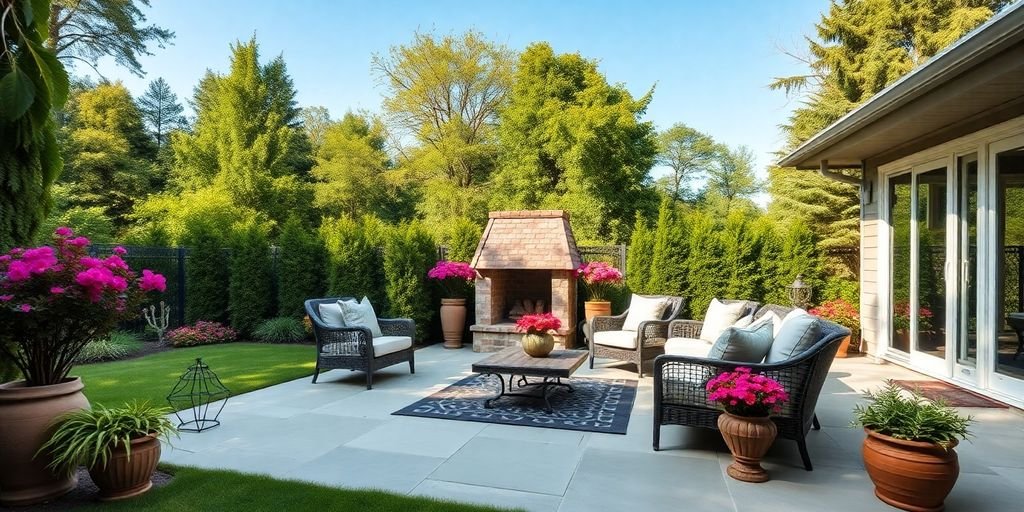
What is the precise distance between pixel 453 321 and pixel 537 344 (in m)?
3.92

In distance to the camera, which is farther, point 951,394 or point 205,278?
point 205,278

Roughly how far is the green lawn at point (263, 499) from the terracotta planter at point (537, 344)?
7.67ft

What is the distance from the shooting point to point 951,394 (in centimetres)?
484

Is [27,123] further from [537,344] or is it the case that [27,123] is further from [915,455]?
[915,455]

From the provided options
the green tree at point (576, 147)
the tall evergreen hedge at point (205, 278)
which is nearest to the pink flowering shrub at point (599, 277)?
the tall evergreen hedge at point (205, 278)

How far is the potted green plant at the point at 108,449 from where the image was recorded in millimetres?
2598

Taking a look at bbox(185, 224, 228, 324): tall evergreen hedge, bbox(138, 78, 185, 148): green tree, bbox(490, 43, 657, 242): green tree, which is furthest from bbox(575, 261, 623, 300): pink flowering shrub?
bbox(138, 78, 185, 148): green tree

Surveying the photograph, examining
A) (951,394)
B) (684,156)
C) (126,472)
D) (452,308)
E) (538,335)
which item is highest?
(684,156)

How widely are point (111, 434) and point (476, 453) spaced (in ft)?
6.67

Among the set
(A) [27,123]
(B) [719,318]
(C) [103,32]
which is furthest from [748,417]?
(C) [103,32]

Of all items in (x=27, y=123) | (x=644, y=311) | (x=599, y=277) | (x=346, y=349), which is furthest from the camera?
(x=599, y=277)

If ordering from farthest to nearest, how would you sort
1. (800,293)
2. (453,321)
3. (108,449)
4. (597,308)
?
(453,321) → (597,308) → (800,293) → (108,449)

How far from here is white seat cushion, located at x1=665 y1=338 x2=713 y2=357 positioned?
4964 millimetres

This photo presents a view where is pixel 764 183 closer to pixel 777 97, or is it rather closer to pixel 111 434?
pixel 777 97
